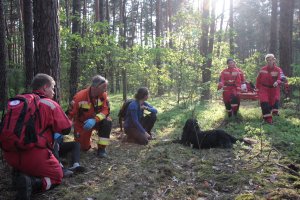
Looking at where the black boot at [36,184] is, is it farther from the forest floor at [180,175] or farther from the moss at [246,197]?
the moss at [246,197]

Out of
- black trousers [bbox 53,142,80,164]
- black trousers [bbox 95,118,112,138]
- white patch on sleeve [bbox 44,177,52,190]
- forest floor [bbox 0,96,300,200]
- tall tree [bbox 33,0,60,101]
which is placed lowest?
forest floor [bbox 0,96,300,200]

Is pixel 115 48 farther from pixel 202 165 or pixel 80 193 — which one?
pixel 80 193

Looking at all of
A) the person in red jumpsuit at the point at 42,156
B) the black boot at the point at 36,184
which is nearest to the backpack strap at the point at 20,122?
the person in red jumpsuit at the point at 42,156

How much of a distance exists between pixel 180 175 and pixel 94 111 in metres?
1.97

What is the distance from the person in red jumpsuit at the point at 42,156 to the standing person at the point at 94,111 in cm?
159

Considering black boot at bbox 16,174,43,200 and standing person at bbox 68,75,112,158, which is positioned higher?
standing person at bbox 68,75,112,158

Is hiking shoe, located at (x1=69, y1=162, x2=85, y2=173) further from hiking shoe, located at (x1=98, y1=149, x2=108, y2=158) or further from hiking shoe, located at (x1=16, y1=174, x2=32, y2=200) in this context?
hiking shoe, located at (x1=16, y1=174, x2=32, y2=200)

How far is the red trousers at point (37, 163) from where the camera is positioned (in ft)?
13.0

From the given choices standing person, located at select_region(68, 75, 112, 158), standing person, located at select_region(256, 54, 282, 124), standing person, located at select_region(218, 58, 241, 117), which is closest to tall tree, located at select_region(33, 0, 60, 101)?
standing person, located at select_region(68, 75, 112, 158)

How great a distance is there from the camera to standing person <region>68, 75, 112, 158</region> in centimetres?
586

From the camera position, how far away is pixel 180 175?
5215mm

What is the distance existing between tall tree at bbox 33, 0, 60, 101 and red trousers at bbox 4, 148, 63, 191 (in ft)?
→ 7.24

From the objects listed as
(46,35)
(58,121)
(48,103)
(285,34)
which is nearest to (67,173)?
(58,121)

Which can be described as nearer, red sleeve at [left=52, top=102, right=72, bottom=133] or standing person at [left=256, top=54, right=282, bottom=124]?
red sleeve at [left=52, top=102, right=72, bottom=133]
